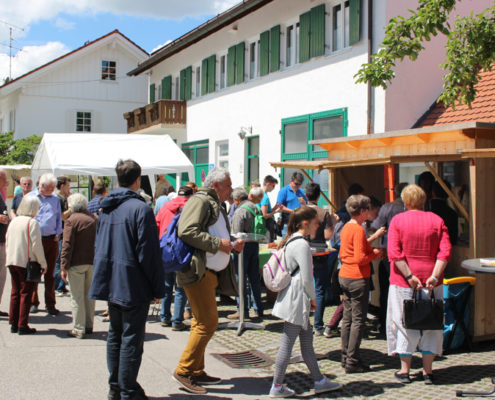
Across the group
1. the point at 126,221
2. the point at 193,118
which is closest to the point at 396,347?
the point at 126,221

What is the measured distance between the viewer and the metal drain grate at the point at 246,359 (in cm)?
613

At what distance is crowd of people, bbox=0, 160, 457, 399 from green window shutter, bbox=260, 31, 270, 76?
10.5 metres

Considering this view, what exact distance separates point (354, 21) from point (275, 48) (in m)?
3.76

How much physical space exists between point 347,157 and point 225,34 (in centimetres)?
1192

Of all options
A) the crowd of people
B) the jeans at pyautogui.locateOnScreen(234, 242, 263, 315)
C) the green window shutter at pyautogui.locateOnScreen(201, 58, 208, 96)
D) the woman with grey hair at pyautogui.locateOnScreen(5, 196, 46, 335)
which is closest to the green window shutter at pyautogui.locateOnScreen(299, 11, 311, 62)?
the green window shutter at pyautogui.locateOnScreen(201, 58, 208, 96)

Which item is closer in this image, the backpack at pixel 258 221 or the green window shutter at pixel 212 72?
the backpack at pixel 258 221

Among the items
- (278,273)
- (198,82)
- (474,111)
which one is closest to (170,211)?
(278,273)

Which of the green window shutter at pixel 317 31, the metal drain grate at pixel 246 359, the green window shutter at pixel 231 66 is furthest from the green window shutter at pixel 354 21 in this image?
the metal drain grate at pixel 246 359

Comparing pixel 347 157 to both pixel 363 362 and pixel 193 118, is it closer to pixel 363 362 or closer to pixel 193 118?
pixel 363 362

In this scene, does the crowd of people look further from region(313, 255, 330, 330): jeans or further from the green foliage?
the green foliage

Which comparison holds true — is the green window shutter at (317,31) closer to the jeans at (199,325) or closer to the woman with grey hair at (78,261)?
the woman with grey hair at (78,261)

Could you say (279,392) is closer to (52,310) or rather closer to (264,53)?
(52,310)

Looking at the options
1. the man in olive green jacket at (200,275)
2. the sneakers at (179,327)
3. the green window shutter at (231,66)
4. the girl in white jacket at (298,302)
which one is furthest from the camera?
the green window shutter at (231,66)

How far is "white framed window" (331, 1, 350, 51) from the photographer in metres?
14.5
